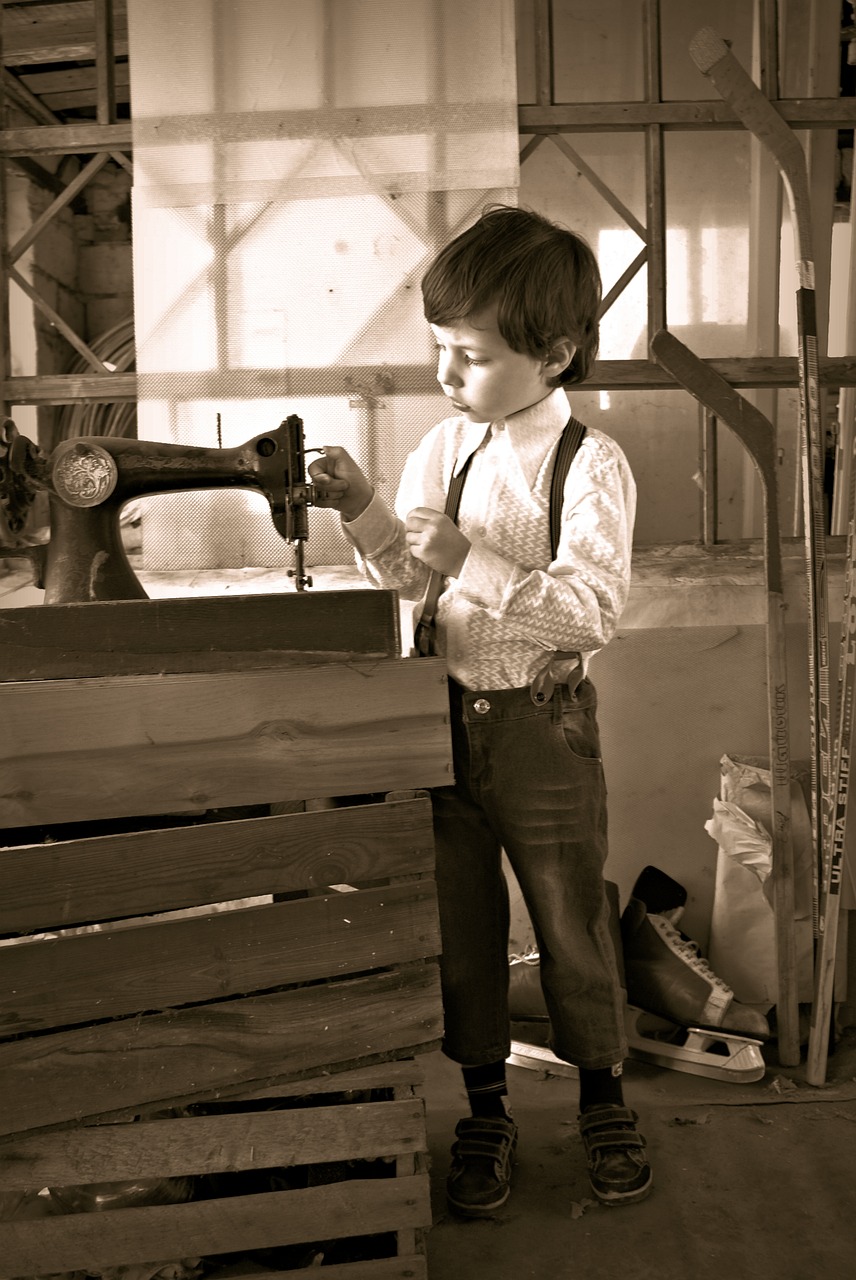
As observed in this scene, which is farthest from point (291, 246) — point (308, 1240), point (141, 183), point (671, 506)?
point (671, 506)

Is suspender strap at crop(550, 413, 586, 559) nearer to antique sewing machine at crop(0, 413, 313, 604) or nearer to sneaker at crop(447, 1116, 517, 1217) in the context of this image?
antique sewing machine at crop(0, 413, 313, 604)

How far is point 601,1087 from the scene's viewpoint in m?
1.73

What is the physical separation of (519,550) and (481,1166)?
923 millimetres

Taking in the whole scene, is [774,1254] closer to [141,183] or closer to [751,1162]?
[751,1162]

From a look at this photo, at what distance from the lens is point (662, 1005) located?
7.39ft

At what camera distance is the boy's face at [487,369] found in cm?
158

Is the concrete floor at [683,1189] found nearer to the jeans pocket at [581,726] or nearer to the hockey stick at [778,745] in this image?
the hockey stick at [778,745]

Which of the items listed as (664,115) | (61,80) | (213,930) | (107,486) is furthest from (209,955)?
(61,80)

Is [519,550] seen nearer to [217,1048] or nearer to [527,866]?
[527,866]

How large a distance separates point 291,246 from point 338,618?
1568 millimetres

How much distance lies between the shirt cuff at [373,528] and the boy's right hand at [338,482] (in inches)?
0.7

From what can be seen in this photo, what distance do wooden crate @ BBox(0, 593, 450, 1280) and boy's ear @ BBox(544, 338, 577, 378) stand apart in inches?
19.9

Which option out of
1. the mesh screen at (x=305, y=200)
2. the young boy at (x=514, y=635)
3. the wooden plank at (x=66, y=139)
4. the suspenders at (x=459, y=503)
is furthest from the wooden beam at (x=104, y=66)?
the suspenders at (x=459, y=503)

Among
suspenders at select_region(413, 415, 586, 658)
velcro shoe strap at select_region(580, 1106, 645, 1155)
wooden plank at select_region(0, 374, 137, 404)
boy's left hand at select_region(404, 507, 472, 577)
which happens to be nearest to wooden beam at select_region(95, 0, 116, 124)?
wooden plank at select_region(0, 374, 137, 404)
